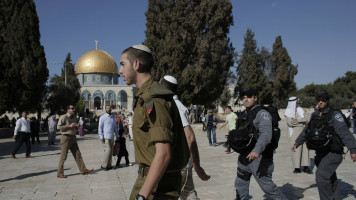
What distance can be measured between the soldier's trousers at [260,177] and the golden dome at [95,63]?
2693 inches

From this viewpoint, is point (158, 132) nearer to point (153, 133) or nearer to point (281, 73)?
point (153, 133)

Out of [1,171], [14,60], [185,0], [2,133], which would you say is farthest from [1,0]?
[1,171]

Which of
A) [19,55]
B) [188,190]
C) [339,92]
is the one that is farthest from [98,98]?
[188,190]

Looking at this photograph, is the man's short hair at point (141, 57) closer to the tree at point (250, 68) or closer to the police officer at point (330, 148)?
the police officer at point (330, 148)

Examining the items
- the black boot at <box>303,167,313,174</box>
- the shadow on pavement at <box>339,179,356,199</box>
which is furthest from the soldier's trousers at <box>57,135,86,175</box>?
the shadow on pavement at <box>339,179,356,199</box>

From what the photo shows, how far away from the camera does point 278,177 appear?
6527 mm

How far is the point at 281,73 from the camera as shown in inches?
1956

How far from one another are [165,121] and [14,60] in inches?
940

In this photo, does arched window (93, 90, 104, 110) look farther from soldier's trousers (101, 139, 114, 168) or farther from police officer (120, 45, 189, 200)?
police officer (120, 45, 189, 200)

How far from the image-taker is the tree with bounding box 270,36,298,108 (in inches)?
1960

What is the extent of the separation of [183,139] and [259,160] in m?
1.96

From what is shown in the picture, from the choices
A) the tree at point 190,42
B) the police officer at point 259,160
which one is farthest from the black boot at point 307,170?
the tree at point 190,42

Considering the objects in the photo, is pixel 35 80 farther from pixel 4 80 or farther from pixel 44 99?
pixel 44 99

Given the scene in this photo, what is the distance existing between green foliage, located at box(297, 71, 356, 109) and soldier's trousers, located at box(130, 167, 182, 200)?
64122 millimetres
